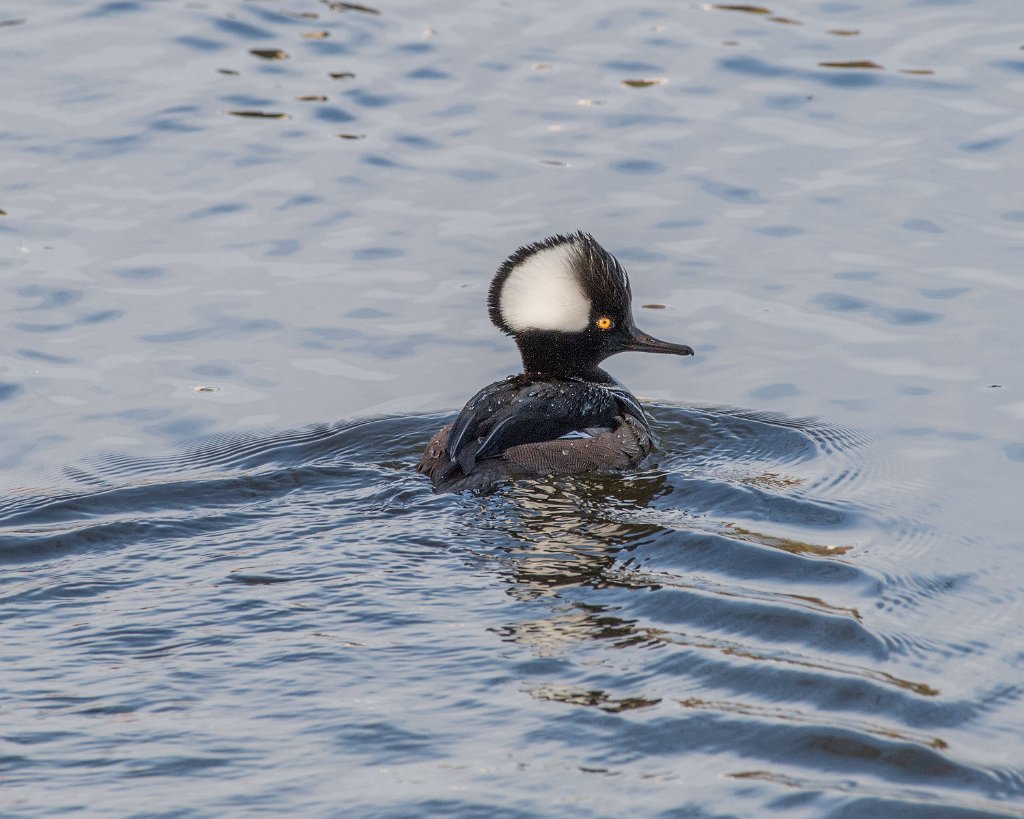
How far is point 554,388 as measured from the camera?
7648 mm

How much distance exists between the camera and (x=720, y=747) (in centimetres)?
471

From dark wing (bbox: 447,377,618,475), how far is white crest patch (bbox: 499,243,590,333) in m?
0.36

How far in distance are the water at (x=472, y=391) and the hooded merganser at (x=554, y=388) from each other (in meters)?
0.17

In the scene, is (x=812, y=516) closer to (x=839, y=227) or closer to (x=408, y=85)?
(x=839, y=227)

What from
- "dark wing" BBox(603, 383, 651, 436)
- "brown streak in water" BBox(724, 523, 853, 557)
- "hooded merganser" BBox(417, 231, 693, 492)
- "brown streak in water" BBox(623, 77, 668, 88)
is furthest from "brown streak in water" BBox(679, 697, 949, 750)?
"brown streak in water" BBox(623, 77, 668, 88)

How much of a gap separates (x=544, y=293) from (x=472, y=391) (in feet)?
4.31

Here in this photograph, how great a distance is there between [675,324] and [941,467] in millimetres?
2511

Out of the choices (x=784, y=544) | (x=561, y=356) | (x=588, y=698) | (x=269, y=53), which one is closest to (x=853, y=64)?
(x=269, y=53)

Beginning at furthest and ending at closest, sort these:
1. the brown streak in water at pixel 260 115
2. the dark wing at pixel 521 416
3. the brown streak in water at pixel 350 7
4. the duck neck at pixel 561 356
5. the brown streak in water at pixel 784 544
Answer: the brown streak in water at pixel 350 7 < the brown streak in water at pixel 260 115 < the duck neck at pixel 561 356 < the dark wing at pixel 521 416 < the brown streak in water at pixel 784 544

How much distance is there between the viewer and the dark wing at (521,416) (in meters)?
7.23

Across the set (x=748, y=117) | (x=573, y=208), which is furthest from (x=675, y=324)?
(x=748, y=117)

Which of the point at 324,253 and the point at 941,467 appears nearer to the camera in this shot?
the point at 941,467

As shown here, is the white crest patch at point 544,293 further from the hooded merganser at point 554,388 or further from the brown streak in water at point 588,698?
the brown streak in water at point 588,698

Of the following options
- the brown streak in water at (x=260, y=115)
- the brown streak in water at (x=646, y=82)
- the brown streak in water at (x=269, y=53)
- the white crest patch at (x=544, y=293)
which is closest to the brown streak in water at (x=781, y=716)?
the white crest patch at (x=544, y=293)
